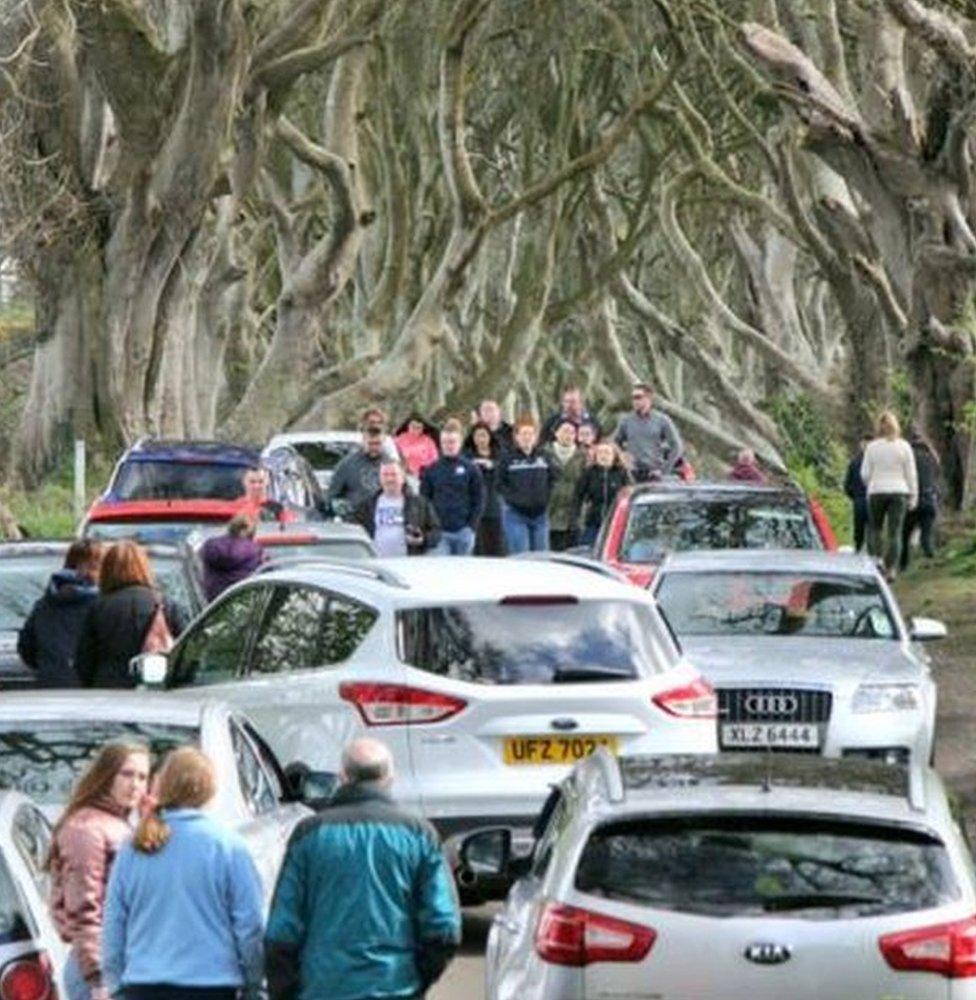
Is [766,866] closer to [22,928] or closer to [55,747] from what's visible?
[22,928]

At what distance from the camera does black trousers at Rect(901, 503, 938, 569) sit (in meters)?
35.4

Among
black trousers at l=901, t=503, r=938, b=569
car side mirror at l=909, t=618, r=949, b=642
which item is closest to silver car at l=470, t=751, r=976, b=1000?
car side mirror at l=909, t=618, r=949, b=642

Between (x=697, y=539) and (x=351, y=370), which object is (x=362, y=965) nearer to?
(x=697, y=539)

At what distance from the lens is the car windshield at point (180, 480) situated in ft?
97.5

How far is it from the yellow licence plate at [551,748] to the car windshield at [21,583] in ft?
19.9

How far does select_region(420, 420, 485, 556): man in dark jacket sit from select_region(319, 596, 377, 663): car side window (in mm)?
11836

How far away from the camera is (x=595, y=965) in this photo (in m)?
10.5

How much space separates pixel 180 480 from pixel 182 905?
1937 cm

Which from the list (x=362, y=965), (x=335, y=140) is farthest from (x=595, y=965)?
(x=335, y=140)

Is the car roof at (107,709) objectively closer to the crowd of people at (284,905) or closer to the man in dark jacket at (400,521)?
the crowd of people at (284,905)

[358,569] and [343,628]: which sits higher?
[358,569]

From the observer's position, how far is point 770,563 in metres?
22.1

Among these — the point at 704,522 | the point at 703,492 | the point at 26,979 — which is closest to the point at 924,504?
the point at 703,492

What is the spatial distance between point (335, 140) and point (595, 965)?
1627 inches
